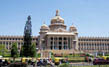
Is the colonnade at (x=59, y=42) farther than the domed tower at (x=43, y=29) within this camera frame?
No

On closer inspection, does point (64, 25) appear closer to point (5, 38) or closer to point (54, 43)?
point (54, 43)

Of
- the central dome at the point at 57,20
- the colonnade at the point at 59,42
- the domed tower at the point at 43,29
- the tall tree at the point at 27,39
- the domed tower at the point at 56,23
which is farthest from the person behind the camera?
the central dome at the point at 57,20

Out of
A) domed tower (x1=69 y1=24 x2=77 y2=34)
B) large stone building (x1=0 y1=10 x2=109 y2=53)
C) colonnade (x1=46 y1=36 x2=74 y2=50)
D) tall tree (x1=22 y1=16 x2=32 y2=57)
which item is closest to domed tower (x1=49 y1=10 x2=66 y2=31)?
large stone building (x1=0 y1=10 x2=109 y2=53)

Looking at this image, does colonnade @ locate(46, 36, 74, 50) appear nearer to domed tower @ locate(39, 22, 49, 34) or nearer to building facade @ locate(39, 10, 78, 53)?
building facade @ locate(39, 10, 78, 53)

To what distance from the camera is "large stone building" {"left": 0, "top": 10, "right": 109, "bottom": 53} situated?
75.4 meters

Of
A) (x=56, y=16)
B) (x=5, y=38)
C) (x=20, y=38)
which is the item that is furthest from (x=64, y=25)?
(x=5, y=38)

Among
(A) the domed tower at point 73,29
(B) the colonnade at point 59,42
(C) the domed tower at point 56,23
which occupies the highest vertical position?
(C) the domed tower at point 56,23

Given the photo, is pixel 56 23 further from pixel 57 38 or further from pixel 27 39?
pixel 27 39

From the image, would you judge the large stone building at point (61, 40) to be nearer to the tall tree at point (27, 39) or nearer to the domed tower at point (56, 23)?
the domed tower at point (56, 23)

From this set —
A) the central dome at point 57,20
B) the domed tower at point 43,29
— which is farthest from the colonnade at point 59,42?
the central dome at point 57,20

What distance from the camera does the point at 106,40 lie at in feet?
319

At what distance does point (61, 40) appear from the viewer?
76.0 m

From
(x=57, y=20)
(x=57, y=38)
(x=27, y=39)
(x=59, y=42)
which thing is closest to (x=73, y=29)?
(x=57, y=20)

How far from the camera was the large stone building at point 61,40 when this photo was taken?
7538 centimetres
